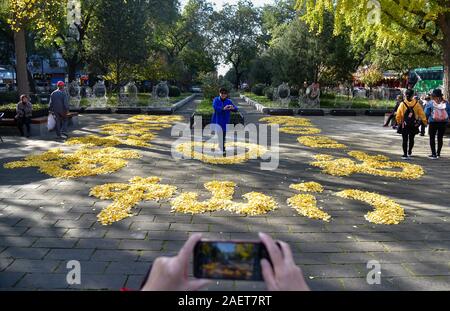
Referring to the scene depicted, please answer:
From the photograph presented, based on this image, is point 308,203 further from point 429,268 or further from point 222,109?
point 222,109

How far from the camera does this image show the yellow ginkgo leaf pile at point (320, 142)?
13.1 m

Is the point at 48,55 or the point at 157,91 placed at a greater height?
the point at 48,55

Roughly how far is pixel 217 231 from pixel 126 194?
7.98 ft

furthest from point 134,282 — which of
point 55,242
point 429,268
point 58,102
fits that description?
point 58,102

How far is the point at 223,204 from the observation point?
23.1ft

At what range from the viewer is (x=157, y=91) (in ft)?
109

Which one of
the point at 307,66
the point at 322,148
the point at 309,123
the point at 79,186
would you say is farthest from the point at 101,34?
the point at 79,186

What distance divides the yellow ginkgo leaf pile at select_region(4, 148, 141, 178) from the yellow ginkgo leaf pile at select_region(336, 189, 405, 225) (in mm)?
5437

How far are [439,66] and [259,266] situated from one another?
4967 centimetres

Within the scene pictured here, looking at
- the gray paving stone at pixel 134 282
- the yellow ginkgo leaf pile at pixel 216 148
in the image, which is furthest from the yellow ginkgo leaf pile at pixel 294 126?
the gray paving stone at pixel 134 282

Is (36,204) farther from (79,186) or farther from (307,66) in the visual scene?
(307,66)

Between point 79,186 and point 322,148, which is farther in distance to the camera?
point 322,148

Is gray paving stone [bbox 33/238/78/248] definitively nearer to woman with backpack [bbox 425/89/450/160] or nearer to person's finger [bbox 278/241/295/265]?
person's finger [bbox 278/241/295/265]

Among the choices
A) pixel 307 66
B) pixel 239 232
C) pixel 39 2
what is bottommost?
pixel 239 232
